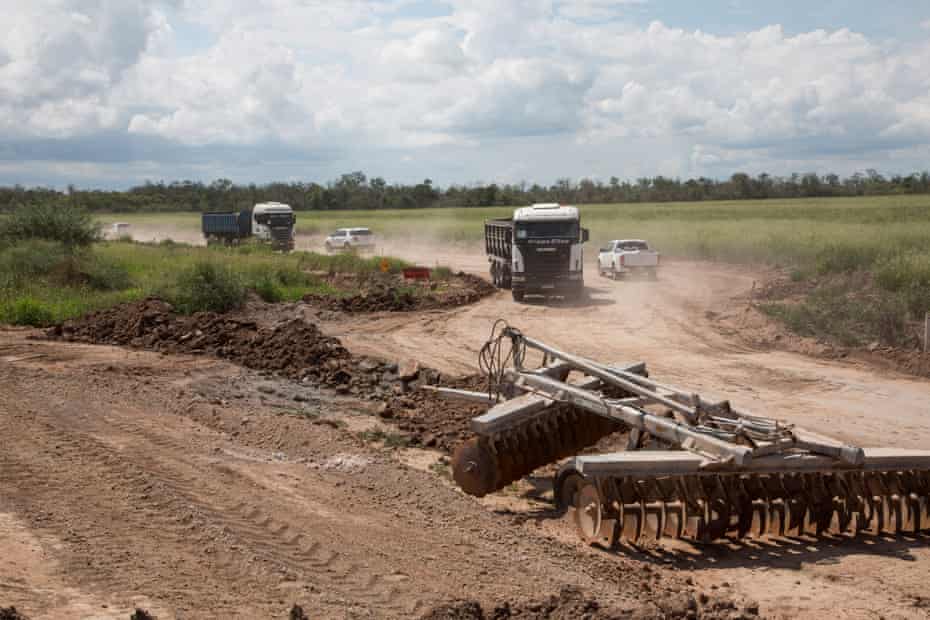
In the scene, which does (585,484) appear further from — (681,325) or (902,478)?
(681,325)

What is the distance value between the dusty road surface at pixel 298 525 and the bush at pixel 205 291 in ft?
27.0

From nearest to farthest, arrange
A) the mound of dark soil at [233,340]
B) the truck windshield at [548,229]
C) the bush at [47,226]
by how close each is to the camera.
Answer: the mound of dark soil at [233,340] < the truck windshield at [548,229] < the bush at [47,226]

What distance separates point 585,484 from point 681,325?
1559 centimetres

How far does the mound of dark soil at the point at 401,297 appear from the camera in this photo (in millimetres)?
25641

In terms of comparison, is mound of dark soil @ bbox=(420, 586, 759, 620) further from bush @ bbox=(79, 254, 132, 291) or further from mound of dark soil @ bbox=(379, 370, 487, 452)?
bush @ bbox=(79, 254, 132, 291)

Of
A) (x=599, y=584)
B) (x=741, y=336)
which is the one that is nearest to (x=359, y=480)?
(x=599, y=584)

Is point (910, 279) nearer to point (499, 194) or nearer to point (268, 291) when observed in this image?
point (268, 291)

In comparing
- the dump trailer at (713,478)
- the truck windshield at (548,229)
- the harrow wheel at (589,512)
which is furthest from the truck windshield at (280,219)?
the harrow wheel at (589,512)

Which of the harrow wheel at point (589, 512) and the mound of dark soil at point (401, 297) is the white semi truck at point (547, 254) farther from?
the harrow wheel at point (589, 512)

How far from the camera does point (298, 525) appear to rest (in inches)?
306

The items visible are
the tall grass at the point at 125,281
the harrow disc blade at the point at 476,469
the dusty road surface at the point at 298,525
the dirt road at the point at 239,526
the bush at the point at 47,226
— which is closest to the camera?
the dirt road at the point at 239,526

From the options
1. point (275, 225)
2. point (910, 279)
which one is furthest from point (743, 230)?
point (910, 279)

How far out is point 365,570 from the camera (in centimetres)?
682

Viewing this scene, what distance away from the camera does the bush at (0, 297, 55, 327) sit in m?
21.9
